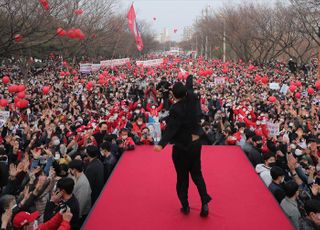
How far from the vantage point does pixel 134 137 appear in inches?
264

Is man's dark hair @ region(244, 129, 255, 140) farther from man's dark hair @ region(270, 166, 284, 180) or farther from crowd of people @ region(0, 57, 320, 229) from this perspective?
man's dark hair @ region(270, 166, 284, 180)

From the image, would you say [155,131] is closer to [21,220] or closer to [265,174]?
[265,174]

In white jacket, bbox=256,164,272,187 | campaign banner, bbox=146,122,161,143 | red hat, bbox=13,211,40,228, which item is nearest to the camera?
red hat, bbox=13,211,40,228

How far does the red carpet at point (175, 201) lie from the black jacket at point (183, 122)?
0.80m

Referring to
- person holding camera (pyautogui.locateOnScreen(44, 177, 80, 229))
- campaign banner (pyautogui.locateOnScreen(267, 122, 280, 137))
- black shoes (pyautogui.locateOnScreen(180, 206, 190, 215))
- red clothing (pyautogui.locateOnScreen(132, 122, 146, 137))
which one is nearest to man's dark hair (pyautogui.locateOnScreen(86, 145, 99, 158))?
person holding camera (pyautogui.locateOnScreen(44, 177, 80, 229))

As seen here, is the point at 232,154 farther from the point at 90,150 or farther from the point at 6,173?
the point at 6,173

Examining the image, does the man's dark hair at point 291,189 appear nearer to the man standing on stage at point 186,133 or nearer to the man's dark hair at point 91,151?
the man standing on stage at point 186,133

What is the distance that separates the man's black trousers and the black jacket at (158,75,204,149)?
0.24ft

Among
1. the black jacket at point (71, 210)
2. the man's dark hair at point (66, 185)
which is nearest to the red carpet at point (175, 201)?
the black jacket at point (71, 210)

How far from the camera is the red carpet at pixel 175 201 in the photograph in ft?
11.2

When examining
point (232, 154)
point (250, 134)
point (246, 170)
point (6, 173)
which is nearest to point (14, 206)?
point (6, 173)

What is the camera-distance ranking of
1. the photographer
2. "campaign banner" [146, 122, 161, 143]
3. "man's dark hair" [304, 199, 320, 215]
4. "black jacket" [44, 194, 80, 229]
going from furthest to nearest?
the photographer → "campaign banner" [146, 122, 161, 143] → "black jacket" [44, 194, 80, 229] → "man's dark hair" [304, 199, 320, 215]

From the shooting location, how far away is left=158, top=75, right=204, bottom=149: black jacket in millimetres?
3406

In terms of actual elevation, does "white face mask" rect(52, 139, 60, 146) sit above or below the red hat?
below
